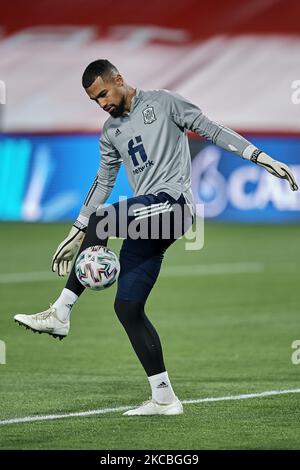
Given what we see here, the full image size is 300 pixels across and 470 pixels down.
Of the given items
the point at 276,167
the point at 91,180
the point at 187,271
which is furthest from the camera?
the point at 91,180

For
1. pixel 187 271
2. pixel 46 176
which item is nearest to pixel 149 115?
pixel 187 271

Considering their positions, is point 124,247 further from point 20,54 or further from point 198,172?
point 20,54

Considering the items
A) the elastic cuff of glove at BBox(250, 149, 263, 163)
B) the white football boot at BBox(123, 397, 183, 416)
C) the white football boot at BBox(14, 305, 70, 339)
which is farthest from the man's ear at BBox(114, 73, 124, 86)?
the white football boot at BBox(123, 397, 183, 416)

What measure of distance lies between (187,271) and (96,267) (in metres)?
11.2

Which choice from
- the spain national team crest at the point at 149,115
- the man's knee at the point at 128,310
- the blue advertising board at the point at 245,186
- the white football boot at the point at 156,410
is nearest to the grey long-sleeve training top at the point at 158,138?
the spain national team crest at the point at 149,115

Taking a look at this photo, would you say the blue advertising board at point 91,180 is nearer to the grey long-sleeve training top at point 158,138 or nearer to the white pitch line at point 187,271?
the white pitch line at point 187,271

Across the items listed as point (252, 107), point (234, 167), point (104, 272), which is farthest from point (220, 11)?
point (104, 272)

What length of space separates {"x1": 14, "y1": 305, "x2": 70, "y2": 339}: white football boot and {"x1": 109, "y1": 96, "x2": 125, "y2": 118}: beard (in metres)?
1.39

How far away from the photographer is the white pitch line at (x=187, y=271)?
17664 mm

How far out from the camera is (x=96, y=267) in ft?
26.0

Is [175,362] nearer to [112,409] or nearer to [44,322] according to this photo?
[112,409]

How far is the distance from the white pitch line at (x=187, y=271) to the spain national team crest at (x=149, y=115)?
9.19 m

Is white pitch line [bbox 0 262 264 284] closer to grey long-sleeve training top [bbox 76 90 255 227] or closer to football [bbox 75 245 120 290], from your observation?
grey long-sleeve training top [bbox 76 90 255 227]

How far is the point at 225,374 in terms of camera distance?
33.9ft
